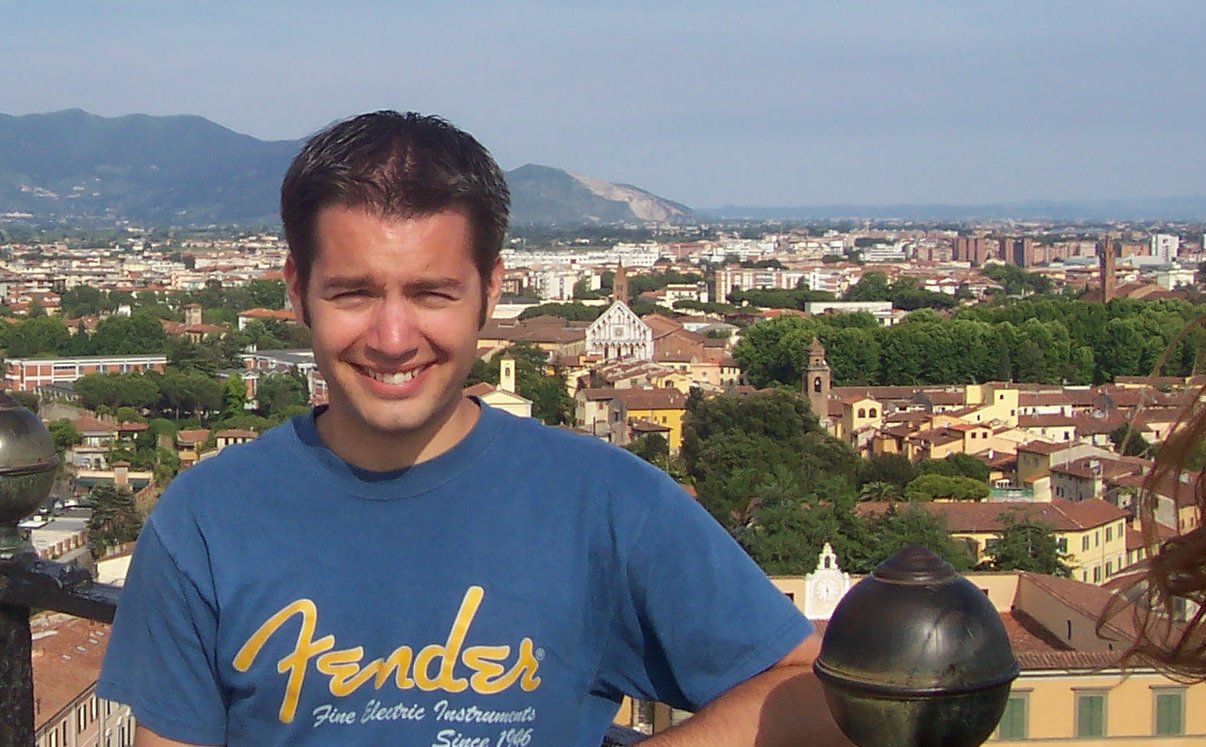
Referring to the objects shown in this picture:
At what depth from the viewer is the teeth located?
4.04 ft

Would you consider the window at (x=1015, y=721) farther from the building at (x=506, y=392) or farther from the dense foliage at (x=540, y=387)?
the dense foliage at (x=540, y=387)

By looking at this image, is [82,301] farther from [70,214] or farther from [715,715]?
[70,214]

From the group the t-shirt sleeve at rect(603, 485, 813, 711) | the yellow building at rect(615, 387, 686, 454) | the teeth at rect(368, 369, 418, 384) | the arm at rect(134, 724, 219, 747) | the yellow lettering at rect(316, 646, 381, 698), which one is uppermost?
the teeth at rect(368, 369, 418, 384)

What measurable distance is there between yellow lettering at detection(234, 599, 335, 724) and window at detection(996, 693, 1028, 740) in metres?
4.97

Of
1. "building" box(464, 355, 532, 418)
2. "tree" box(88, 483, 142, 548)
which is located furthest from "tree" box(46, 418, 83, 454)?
"tree" box(88, 483, 142, 548)

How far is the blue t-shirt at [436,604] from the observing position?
45.9 inches

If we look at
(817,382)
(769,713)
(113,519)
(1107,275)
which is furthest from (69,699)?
(1107,275)

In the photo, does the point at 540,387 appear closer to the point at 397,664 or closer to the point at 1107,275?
the point at 1107,275

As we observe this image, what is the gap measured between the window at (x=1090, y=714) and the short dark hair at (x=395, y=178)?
4.71m

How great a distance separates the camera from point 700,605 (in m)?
1.17

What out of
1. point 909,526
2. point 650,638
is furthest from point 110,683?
point 909,526

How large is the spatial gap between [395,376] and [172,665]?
0.26 meters

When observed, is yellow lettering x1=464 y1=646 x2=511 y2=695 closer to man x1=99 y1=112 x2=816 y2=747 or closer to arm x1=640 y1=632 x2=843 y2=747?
man x1=99 y1=112 x2=816 y2=747

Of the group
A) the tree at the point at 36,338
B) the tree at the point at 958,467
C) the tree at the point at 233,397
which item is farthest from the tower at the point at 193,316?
the tree at the point at 958,467
